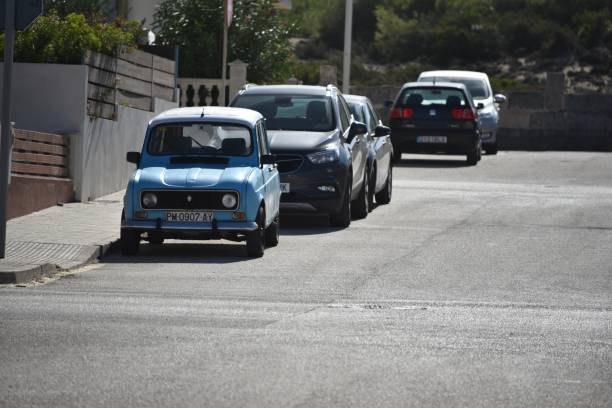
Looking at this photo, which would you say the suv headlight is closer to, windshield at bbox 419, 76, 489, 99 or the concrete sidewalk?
the concrete sidewalk

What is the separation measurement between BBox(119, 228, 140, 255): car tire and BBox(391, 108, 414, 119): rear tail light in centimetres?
1704

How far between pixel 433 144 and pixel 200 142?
51.1 ft

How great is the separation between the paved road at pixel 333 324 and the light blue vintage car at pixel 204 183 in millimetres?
333

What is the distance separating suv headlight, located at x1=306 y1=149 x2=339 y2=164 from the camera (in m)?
20.0

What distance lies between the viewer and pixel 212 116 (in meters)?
17.7

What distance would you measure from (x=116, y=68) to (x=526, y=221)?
21.5 feet

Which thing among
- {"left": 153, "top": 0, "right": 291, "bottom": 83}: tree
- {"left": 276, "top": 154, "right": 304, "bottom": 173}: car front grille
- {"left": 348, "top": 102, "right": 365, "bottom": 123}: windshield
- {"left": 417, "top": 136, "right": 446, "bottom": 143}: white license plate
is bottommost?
{"left": 276, "top": 154, "right": 304, "bottom": 173}: car front grille

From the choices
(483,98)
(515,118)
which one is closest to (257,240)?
(483,98)

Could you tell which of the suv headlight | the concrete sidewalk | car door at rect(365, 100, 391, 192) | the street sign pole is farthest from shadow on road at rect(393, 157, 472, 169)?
the street sign pole

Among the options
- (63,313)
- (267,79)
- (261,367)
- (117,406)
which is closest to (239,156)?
(63,313)

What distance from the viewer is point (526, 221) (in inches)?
852

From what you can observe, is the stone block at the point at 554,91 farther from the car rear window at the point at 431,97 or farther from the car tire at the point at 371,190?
the car tire at the point at 371,190

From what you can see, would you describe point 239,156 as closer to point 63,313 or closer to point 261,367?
point 63,313

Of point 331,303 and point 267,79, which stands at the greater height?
point 267,79
